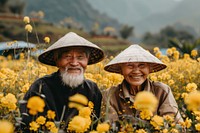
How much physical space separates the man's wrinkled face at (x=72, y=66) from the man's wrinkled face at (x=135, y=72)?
38cm

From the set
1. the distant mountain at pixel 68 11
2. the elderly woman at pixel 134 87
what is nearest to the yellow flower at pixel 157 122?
the elderly woman at pixel 134 87

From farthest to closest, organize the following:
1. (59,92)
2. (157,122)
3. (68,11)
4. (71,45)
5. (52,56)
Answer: (68,11)
(52,56)
(59,92)
(71,45)
(157,122)

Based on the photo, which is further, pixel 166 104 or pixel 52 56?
pixel 52 56

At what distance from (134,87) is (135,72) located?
6.7 inches

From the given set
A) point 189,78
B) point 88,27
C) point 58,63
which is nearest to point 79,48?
point 58,63

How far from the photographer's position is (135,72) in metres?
2.97

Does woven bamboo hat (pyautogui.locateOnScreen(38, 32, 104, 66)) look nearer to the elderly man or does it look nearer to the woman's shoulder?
the elderly man

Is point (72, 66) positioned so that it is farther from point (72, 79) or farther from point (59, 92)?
point (59, 92)

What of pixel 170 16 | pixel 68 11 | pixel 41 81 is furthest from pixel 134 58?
pixel 170 16

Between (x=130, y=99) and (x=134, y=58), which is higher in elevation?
(x=134, y=58)

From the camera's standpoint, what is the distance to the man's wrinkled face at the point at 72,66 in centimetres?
314

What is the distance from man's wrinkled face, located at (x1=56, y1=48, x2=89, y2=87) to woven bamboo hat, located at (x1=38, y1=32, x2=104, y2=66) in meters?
0.08

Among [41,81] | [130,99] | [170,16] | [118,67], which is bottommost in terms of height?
[130,99]

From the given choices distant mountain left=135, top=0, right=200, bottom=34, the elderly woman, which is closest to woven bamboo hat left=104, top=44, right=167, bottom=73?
the elderly woman
